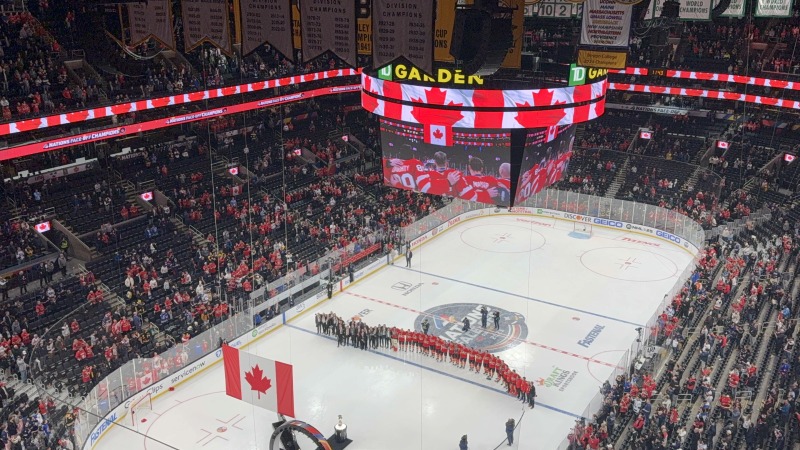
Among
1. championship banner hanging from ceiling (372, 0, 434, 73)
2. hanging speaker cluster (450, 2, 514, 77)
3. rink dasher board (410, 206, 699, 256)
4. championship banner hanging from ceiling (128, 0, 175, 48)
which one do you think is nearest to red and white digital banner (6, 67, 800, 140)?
hanging speaker cluster (450, 2, 514, 77)

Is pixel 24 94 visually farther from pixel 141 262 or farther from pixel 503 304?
pixel 503 304

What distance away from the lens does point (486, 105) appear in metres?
17.0

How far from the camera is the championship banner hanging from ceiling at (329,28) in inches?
496

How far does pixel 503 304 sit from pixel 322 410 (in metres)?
9.23

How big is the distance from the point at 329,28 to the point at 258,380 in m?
6.67

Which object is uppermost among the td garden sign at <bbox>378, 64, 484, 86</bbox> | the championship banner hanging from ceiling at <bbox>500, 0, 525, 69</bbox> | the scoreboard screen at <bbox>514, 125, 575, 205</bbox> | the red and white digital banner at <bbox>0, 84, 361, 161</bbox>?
the championship banner hanging from ceiling at <bbox>500, 0, 525, 69</bbox>

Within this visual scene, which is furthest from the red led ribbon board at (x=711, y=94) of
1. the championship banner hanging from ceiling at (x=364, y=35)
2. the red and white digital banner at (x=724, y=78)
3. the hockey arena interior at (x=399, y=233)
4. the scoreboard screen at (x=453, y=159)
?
the championship banner hanging from ceiling at (x=364, y=35)

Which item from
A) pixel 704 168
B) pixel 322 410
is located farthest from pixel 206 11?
pixel 704 168

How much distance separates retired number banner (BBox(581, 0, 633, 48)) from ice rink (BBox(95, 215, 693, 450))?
9554 mm

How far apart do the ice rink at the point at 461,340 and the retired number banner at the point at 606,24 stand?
9.55 m

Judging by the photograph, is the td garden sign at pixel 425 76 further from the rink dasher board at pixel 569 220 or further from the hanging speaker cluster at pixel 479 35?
the rink dasher board at pixel 569 220

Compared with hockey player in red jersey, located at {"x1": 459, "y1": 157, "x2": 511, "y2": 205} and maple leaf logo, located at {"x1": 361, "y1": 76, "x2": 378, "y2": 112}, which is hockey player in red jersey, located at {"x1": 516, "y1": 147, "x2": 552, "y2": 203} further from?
maple leaf logo, located at {"x1": 361, "y1": 76, "x2": 378, "y2": 112}

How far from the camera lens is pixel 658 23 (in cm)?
1897

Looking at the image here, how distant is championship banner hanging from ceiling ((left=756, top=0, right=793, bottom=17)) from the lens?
2094 cm
